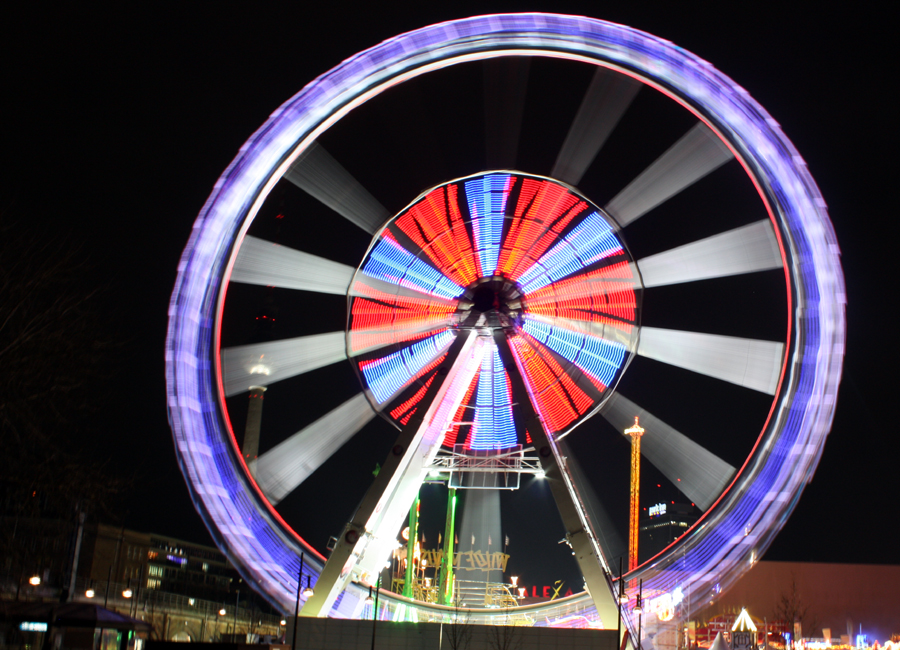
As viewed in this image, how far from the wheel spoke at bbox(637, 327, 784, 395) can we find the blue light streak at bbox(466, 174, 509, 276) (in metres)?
3.20

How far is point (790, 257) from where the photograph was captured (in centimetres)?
1359

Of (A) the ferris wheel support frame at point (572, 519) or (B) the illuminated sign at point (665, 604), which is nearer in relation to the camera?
(A) the ferris wheel support frame at point (572, 519)

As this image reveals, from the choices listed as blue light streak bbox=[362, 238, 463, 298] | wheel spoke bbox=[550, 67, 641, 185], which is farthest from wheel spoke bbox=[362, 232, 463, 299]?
wheel spoke bbox=[550, 67, 641, 185]

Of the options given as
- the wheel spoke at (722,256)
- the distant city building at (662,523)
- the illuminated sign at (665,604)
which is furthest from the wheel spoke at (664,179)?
the distant city building at (662,523)

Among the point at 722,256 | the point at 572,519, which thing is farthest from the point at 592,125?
the point at 572,519

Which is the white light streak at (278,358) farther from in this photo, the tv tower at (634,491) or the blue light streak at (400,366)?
the tv tower at (634,491)

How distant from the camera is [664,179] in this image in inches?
539

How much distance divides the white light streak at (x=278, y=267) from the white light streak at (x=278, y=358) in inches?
41.0

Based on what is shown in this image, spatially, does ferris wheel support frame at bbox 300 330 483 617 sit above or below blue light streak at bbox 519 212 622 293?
below

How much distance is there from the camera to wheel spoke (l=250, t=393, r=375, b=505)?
1379 centimetres

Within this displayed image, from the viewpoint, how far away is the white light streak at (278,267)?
559 inches

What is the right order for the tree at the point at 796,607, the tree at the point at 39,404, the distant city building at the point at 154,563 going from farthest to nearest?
the tree at the point at 796,607 → the distant city building at the point at 154,563 → the tree at the point at 39,404

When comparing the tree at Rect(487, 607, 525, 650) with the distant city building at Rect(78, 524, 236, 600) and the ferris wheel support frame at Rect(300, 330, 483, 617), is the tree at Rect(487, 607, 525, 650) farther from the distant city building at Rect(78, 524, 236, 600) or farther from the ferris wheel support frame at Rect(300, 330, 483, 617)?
the distant city building at Rect(78, 524, 236, 600)

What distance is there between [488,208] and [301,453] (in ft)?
18.1
